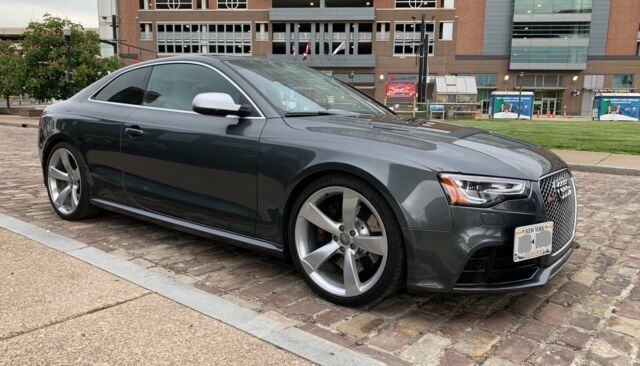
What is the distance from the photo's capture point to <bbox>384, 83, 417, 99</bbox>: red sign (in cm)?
6197

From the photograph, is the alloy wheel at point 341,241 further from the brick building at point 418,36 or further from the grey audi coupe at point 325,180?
the brick building at point 418,36

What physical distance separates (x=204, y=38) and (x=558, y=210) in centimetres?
6351

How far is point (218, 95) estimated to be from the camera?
3.38 meters

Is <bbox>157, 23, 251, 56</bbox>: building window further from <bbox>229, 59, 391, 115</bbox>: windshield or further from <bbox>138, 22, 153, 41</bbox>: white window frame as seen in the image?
<bbox>229, 59, 391, 115</bbox>: windshield

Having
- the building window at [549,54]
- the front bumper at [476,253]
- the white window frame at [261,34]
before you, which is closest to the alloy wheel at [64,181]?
the front bumper at [476,253]

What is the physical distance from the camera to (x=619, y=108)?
4112 cm

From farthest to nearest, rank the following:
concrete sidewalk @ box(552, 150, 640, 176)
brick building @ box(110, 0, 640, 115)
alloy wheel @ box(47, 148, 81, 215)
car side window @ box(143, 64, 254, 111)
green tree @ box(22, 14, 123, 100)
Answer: brick building @ box(110, 0, 640, 115), green tree @ box(22, 14, 123, 100), concrete sidewalk @ box(552, 150, 640, 176), alloy wheel @ box(47, 148, 81, 215), car side window @ box(143, 64, 254, 111)

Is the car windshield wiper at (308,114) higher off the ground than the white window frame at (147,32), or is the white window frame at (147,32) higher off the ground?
the white window frame at (147,32)

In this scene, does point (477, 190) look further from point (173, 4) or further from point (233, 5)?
point (173, 4)

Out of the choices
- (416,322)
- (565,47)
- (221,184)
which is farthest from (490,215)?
(565,47)

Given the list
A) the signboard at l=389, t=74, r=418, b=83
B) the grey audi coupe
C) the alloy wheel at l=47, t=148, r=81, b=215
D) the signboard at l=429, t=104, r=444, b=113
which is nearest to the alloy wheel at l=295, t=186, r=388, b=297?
the grey audi coupe

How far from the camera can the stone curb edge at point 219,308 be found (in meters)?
2.49

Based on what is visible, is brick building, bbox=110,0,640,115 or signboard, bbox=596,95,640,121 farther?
brick building, bbox=110,0,640,115

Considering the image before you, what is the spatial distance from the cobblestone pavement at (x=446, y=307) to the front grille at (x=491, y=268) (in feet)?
1.02
